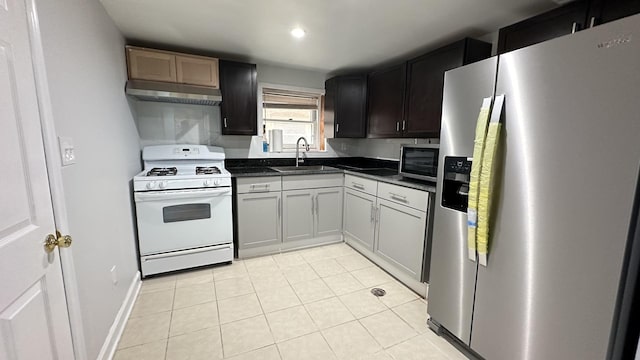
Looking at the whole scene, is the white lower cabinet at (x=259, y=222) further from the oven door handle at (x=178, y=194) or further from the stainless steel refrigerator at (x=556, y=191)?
the stainless steel refrigerator at (x=556, y=191)

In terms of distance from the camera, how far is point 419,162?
250 cm

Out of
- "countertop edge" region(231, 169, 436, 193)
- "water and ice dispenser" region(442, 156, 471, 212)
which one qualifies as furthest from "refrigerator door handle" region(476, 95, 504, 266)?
"countertop edge" region(231, 169, 436, 193)

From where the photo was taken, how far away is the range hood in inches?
92.7

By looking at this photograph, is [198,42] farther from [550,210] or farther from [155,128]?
[550,210]

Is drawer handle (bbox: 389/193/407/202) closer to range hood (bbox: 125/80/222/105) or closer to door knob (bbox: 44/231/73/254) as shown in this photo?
range hood (bbox: 125/80/222/105)

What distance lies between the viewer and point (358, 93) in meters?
3.32

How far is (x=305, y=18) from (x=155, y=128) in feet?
6.75

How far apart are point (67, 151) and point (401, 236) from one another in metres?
2.38

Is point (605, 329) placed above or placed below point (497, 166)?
below

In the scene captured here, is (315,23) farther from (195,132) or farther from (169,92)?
(195,132)

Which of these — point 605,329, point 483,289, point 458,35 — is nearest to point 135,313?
point 483,289

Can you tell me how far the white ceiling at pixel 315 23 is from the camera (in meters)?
1.80

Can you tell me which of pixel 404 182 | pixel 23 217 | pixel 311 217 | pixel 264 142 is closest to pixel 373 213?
pixel 404 182

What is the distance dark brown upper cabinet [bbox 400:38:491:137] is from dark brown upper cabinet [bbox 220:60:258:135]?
67.1 inches
